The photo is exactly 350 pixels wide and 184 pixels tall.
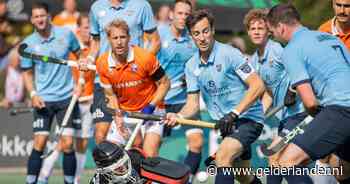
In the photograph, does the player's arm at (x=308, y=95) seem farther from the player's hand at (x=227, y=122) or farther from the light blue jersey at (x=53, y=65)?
the light blue jersey at (x=53, y=65)

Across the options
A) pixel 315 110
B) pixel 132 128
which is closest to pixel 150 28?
pixel 132 128

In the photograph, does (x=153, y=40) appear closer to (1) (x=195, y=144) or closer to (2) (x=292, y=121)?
(1) (x=195, y=144)

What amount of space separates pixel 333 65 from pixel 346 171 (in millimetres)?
1699

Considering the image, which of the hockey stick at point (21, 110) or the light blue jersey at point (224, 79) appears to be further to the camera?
the hockey stick at point (21, 110)

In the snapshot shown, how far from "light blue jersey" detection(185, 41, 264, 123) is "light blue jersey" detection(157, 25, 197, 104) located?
246 cm

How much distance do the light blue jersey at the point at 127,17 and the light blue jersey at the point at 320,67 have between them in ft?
12.1

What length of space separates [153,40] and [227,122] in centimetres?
266

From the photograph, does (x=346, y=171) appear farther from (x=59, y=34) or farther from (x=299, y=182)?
(x=59, y=34)

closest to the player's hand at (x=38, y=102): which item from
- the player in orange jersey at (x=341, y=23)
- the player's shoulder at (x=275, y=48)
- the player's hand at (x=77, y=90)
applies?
the player's hand at (x=77, y=90)

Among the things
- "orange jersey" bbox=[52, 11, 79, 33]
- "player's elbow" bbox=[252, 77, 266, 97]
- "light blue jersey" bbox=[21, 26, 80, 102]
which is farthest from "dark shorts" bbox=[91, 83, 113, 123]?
"orange jersey" bbox=[52, 11, 79, 33]

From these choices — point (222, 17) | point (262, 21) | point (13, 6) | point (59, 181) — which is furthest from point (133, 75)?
point (222, 17)

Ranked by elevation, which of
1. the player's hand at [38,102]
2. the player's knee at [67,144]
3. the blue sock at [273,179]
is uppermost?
the blue sock at [273,179]

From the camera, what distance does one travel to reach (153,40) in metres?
12.7

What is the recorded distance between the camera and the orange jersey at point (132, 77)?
11.4 metres
